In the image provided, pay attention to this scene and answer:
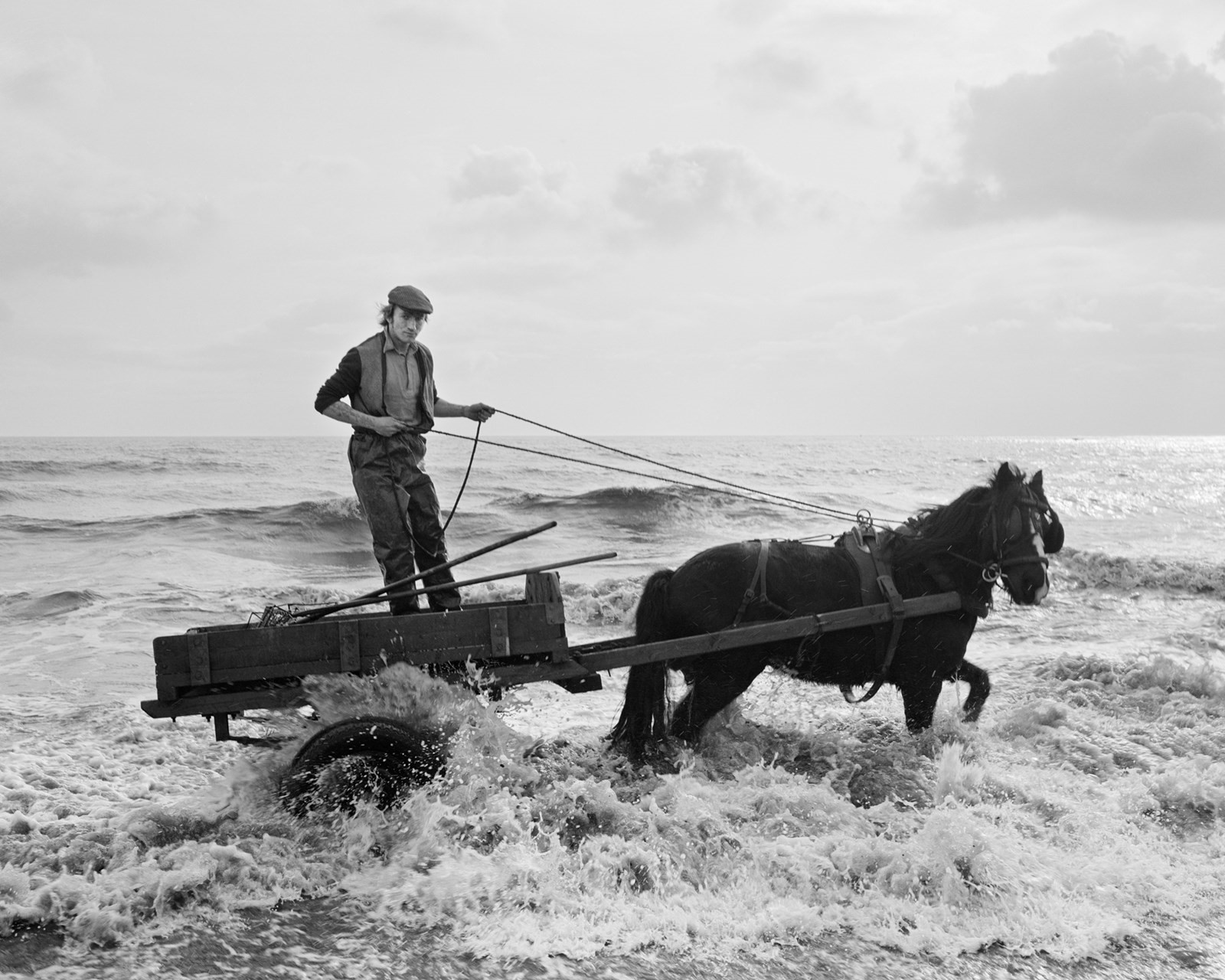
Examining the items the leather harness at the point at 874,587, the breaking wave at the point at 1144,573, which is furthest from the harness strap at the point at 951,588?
the breaking wave at the point at 1144,573

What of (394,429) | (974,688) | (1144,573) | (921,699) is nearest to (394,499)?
(394,429)

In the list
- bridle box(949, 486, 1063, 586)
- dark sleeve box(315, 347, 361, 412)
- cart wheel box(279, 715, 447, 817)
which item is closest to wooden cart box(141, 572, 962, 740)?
cart wheel box(279, 715, 447, 817)

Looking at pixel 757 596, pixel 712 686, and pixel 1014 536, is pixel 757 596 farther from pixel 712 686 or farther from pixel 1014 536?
pixel 1014 536

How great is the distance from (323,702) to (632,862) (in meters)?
1.48

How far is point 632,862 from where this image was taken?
388cm

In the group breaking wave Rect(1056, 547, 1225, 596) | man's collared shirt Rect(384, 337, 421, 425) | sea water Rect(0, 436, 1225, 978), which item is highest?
man's collared shirt Rect(384, 337, 421, 425)

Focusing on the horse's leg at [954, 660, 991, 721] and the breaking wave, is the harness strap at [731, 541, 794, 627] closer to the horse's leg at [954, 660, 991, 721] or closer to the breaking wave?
the horse's leg at [954, 660, 991, 721]

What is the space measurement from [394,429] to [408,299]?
0.65 metres

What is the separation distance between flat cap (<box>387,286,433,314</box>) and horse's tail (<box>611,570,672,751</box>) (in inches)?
72.3

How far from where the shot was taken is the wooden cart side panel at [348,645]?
3.99 meters

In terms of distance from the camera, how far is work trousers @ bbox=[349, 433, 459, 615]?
4863 mm

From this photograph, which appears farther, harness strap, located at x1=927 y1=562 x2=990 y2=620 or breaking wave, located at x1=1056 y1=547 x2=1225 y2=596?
breaking wave, located at x1=1056 y1=547 x2=1225 y2=596

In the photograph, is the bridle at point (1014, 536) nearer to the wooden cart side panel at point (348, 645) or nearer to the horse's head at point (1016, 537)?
the horse's head at point (1016, 537)

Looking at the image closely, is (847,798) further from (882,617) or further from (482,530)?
(482,530)
